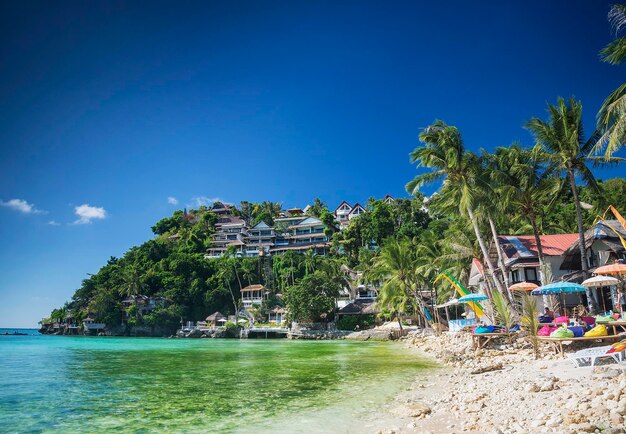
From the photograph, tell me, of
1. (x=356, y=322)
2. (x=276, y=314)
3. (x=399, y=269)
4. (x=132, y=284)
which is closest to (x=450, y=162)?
(x=399, y=269)

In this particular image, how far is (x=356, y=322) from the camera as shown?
50.0 metres

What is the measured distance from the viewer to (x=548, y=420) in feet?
20.1

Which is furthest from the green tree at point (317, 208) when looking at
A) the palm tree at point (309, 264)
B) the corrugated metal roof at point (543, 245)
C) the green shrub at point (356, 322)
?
the corrugated metal roof at point (543, 245)

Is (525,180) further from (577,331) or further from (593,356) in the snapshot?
(593,356)

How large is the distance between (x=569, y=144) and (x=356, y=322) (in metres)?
34.9

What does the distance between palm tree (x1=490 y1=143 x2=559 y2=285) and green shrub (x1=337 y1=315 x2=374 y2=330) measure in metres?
29.8

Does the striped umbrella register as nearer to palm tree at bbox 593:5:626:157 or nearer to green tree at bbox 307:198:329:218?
palm tree at bbox 593:5:626:157

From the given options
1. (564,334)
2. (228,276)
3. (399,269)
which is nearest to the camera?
(564,334)

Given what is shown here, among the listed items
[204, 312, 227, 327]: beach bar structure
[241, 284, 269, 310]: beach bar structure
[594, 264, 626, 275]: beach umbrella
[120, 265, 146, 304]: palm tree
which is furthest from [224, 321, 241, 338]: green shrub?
[594, 264, 626, 275]: beach umbrella

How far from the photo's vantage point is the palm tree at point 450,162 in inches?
907

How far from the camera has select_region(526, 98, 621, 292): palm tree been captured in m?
20.3

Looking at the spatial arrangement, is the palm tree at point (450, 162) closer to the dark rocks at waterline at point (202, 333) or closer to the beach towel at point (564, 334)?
the beach towel at point (564, 334)

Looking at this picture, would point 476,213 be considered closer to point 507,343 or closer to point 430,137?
point 430,137

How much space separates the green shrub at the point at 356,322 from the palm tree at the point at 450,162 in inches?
1102
